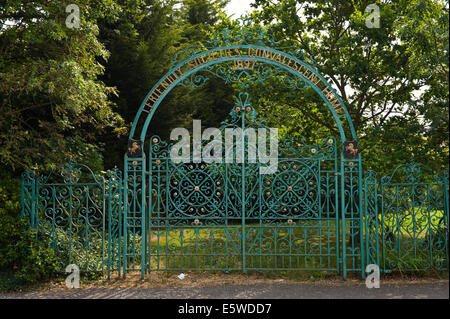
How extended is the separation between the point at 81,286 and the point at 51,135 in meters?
2.99

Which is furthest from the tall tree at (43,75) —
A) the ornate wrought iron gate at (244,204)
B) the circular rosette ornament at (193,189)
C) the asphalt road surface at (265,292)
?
the asphalt road surface at (265,292)

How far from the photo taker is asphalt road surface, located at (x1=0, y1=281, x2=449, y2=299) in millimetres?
5957

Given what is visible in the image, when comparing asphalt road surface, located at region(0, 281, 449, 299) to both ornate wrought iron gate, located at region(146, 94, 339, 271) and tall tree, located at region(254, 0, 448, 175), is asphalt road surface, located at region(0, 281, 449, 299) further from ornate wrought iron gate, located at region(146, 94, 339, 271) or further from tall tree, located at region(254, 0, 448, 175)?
tall tree, located at region(254, 0, 448, 175)

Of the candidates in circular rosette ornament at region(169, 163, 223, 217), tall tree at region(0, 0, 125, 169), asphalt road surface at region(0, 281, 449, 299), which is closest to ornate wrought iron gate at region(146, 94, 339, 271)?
circular rosette ornament at region(169, 163, 223, 217)

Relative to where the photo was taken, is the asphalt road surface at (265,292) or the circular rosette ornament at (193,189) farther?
the circular rosette ornament at (193,189)

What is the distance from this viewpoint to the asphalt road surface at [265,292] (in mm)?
5957

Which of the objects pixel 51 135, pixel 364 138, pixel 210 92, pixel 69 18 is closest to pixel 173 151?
pixel 51 135

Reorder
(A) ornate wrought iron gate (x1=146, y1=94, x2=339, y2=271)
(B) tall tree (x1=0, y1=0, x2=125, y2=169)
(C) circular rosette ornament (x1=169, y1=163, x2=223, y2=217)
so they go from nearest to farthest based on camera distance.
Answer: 1. (A) ornate wrought iron gate (x1=146, y1=94, x2=339, y2=271)
2. (C) circular rosette ornament (x1=169, y1=163, x2=223, y2=217)
3. (B) tall tree (x1=0, y1=0, x2=125, y2=169)

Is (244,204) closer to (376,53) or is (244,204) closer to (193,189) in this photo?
(193,189)

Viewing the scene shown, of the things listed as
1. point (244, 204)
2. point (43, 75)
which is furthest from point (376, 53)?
point (43, 75)

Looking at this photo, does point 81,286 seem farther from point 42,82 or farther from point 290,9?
point 290,9

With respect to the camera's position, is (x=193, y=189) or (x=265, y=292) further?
(x=193, y=189)

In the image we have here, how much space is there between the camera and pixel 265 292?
623 cm

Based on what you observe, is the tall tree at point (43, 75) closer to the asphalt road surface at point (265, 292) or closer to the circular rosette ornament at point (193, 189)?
the circular rosette ornament at point (193, 189)
